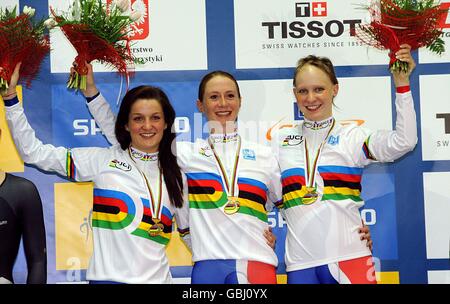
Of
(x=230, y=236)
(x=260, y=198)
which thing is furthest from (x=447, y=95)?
(x=230, y=236)

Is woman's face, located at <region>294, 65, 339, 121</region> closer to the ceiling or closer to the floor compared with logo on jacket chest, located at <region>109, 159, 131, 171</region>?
closer to the ceiling

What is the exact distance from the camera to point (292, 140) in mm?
3711

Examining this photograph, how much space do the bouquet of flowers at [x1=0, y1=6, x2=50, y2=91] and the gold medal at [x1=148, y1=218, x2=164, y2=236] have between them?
1.06 metres

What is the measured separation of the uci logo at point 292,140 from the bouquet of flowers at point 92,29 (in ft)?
3.49

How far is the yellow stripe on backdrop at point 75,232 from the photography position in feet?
13.9

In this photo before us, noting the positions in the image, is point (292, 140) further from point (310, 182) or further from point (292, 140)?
point (310, 182)

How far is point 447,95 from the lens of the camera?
13.9 ft

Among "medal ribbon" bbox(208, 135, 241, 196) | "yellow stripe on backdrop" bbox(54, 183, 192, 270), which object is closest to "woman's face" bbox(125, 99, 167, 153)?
"medal ribbon" bbox(208, 135, 241, 196)

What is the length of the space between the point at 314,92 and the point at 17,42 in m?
1.64

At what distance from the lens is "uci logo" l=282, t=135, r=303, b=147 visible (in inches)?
145

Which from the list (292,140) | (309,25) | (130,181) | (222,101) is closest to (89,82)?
(130,181)

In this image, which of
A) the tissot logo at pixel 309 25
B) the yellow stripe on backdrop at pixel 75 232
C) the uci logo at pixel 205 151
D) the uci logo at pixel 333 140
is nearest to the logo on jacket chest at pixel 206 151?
the uci logo at pixel 205 151

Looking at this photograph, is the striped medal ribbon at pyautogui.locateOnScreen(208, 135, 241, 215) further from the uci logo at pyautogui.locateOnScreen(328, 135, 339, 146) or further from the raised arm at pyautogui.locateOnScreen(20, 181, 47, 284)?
the raised arm at pyautogui.locateOnScreen(20, 181, 47, 284)

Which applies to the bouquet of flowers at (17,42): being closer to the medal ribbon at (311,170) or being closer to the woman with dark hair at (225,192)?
the woman with dark hair at (225,192)
